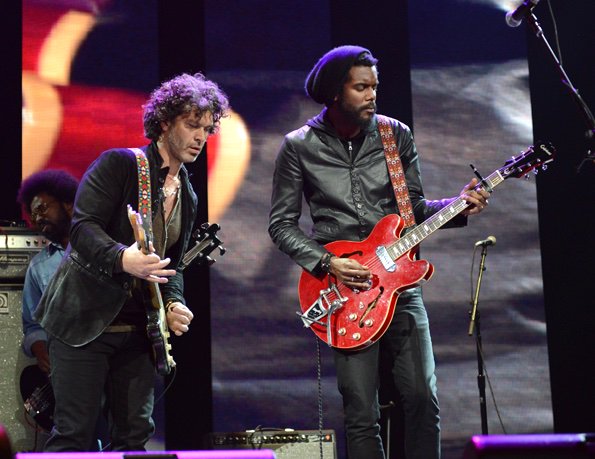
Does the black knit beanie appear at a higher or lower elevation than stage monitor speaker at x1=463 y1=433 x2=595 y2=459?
higher

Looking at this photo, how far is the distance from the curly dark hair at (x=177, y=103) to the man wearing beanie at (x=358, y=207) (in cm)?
47

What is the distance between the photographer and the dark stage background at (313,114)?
5.83 meters

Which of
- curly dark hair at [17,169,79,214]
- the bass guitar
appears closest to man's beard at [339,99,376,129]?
the bass guitar

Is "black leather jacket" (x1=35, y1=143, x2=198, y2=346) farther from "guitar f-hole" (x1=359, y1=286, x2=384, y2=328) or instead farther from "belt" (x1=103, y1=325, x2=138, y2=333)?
"guitar f-hole" (x1=359, y1=286, x2=384, y2=328)

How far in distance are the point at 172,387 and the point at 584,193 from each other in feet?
10.4

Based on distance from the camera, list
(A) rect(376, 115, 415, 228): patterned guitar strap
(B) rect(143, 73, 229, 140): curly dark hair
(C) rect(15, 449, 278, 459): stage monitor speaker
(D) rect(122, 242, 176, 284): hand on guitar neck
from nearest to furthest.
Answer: (C) rect(15, 449, 278, 459): stage monitor speaker → (D) rect(122, 242, 176, 284): hand on guitar neck → (B) rect(143, 73, 229, 140): curly dark hair → (A) rect(376, 115, 415, 228): patterned guitar strap

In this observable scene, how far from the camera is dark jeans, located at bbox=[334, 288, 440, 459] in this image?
12.8ft

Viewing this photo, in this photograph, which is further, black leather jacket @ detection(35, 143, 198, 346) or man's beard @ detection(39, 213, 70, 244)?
man's beard @ detection(39, 213, 70, 244)

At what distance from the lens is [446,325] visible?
5914 millimetres

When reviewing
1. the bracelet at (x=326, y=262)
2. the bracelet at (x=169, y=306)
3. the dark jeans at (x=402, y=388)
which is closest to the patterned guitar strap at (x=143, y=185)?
the bracelet at (x=169, y=306)

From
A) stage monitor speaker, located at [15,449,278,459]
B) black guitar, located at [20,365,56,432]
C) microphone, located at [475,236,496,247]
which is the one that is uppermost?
microphone, located at [475,236,496,247]

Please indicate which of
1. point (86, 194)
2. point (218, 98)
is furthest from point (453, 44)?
point (86, 194)

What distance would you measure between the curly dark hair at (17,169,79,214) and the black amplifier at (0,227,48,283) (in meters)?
0.23

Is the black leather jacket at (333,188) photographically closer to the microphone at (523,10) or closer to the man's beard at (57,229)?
the microphone at (523,10)
